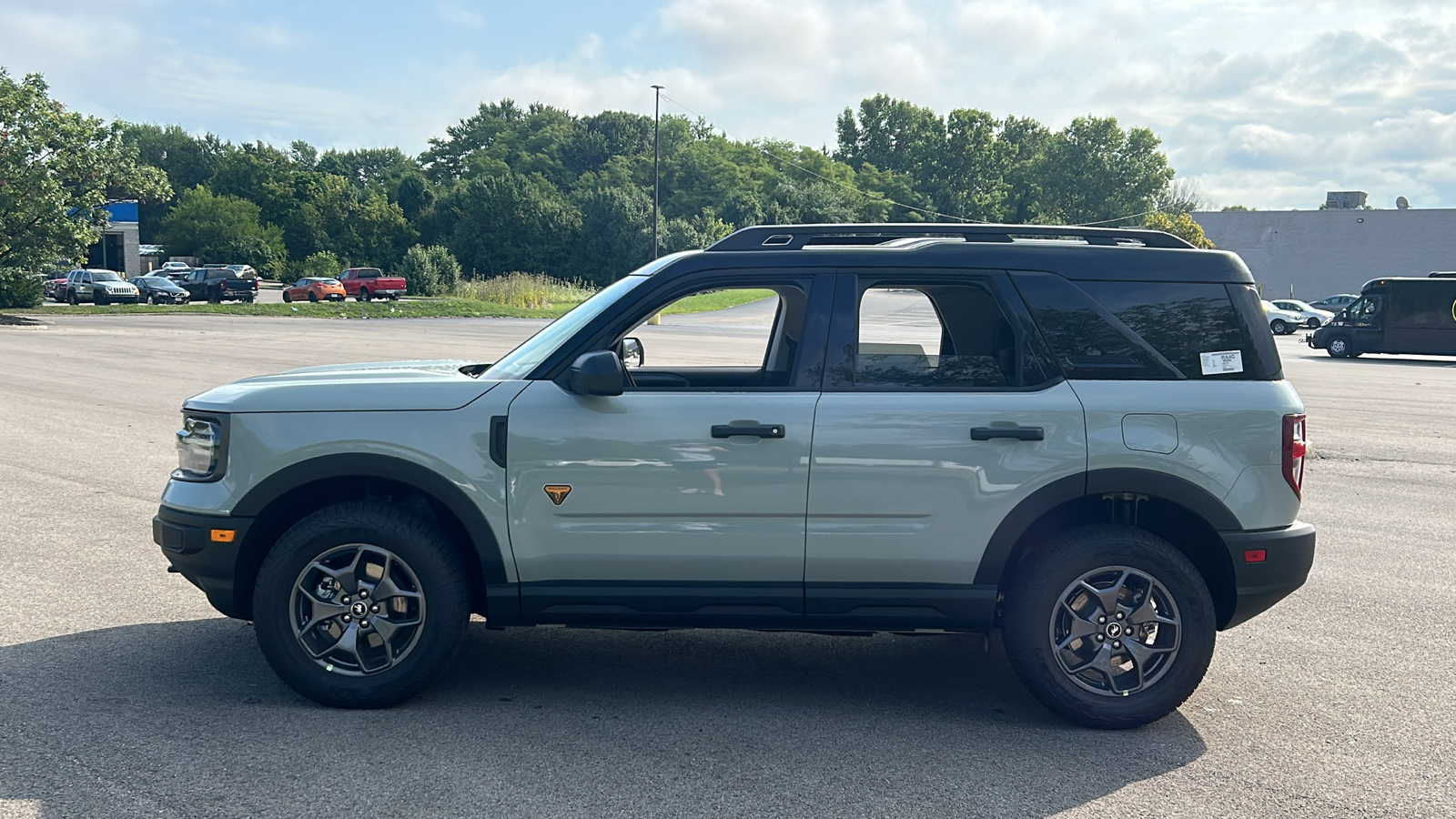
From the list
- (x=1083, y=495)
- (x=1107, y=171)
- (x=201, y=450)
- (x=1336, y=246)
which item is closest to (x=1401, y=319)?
(x=1083, y=495)

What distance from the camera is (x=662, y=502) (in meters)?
4.50

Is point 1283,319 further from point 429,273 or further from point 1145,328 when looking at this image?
point 1145,328

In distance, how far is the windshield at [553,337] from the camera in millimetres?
4730

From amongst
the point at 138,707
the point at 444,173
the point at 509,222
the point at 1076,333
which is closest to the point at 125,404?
the point at 138,707

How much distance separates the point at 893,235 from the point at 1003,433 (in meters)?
1.15

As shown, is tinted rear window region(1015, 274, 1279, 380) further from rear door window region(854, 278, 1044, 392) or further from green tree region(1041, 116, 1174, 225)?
green tree region(1041, 116, 1174, 225)

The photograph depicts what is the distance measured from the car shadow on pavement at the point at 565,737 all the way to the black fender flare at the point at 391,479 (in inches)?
25.7

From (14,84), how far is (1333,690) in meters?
40.5

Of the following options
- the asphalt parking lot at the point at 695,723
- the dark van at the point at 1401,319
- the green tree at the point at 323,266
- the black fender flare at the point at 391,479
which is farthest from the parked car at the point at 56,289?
the black fender flare at the point at 391,479

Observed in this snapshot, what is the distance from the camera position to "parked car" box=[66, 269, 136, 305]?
4928 centimetres

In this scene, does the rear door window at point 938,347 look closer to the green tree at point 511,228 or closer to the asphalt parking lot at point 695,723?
the asphalt parking lot at point 695,723

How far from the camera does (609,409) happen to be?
4.52 meters

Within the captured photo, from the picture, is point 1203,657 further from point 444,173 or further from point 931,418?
point 444,173

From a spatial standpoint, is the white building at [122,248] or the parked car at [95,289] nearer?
the parked car at [95,289]
